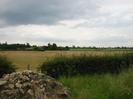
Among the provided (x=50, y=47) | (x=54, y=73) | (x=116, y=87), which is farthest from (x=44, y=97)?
(x=50, y=47)

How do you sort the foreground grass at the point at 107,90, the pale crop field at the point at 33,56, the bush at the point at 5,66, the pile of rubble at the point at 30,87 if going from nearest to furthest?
the foreground grass at the point at 107,90, the pile of rubble at the point at 30,87, the bush at the point at 5,66, the pale crop field at the point at 33,56

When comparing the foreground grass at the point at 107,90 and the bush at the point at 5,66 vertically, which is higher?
the bush at the point at 5,66

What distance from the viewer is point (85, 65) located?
26.5 metres

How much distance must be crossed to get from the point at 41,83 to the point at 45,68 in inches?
387

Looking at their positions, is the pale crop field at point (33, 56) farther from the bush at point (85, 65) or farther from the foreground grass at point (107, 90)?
the foreground grass at point (107, 90)

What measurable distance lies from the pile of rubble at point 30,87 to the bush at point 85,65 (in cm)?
868

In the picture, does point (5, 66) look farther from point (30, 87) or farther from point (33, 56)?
point (33, 56)

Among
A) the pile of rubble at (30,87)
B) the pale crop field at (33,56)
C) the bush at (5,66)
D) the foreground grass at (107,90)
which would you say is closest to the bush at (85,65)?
the pale crop field at (33,56)

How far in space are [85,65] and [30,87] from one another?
39.9 feet

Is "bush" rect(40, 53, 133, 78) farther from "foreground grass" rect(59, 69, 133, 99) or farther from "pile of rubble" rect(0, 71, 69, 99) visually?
"pile of rubble" rect(0, 71, 69, 99)

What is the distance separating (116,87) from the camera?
1469 centimetres

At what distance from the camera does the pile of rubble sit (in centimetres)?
1437

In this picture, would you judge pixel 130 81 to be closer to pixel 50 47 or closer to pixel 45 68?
pixel 45 68

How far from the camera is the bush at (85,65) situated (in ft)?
81.8
